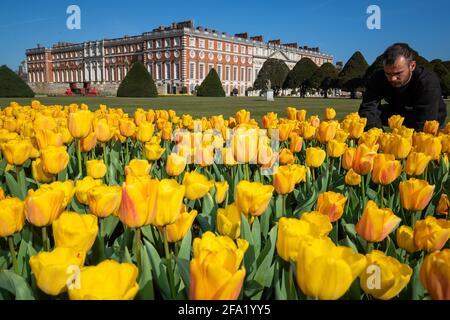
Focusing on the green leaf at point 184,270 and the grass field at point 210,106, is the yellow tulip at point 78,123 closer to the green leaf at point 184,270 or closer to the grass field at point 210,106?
the green leaf at point 184,270

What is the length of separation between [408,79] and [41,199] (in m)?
3.67

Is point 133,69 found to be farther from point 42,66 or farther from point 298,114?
point 42,66

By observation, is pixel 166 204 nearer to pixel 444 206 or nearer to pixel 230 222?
pixel 230 222

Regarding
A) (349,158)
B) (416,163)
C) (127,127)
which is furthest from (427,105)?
(127,127)

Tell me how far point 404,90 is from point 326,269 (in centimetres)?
374

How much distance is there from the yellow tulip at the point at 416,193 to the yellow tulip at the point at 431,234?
0.72 ft

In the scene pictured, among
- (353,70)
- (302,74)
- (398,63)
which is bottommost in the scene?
(398,63)

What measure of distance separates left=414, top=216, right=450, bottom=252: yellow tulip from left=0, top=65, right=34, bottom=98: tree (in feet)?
82.8

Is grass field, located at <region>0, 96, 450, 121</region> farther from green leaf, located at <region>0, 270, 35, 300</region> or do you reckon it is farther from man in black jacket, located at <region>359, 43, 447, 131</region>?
green leaf, located at <region>0, 270, 35, 300</region>

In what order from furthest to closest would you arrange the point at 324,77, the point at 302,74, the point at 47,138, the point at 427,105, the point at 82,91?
the point at 302,74
the point at 324,77
the point at 82,91
the point at 427,105
the point at 47,138

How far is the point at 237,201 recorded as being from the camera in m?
1.17

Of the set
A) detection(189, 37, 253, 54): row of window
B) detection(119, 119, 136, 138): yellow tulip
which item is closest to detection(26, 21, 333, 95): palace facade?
detection(189, 37, 253, 54): row of window

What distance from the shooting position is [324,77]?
4250 cm
